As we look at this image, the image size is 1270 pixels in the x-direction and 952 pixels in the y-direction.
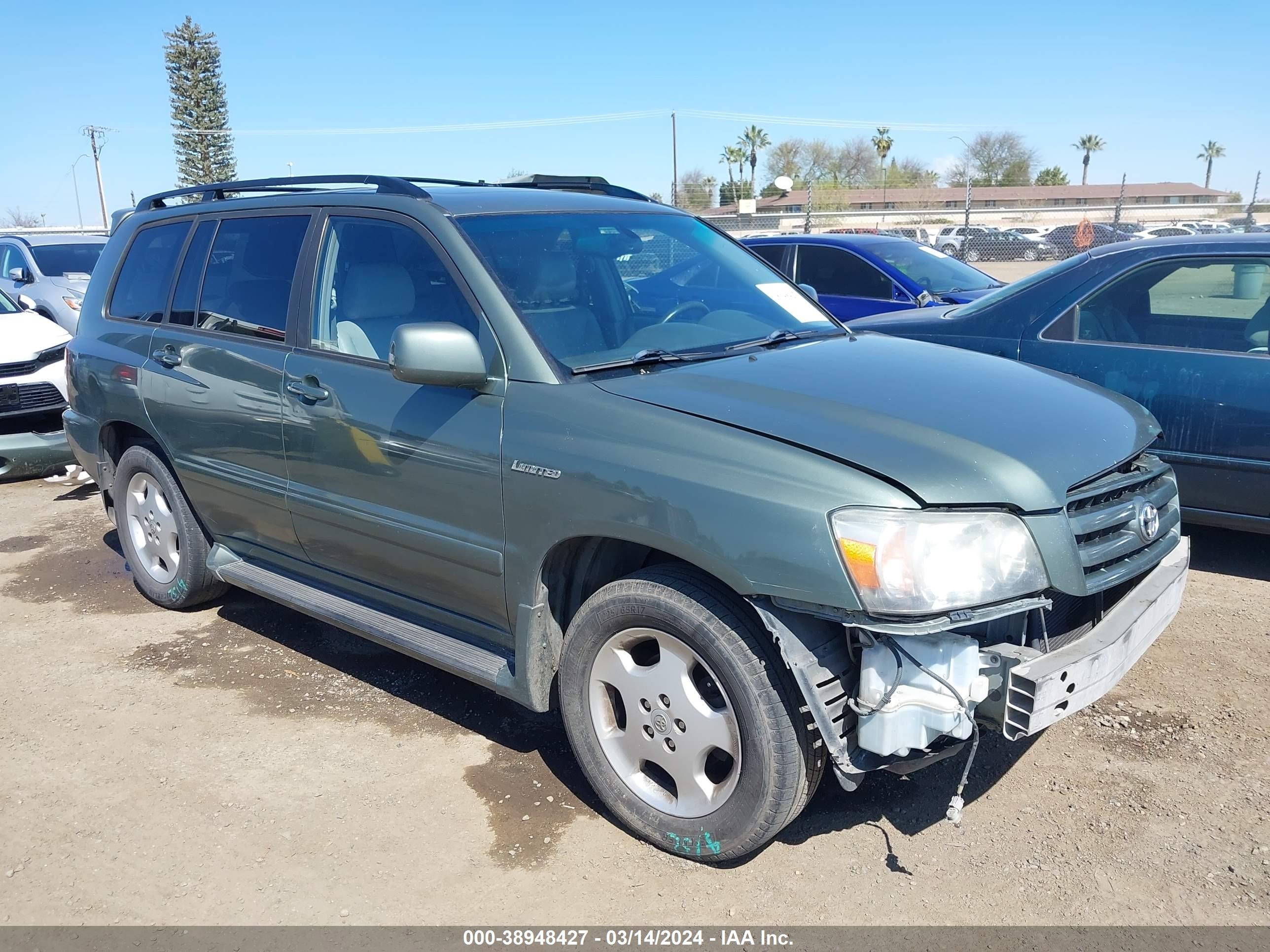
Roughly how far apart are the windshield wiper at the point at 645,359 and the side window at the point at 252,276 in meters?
1.46

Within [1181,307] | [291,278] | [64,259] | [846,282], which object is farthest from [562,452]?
[64,259]

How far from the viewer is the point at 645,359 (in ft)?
10.5

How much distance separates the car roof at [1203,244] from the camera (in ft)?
16.3

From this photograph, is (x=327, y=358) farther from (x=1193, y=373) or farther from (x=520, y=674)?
(x=1193, y=373)

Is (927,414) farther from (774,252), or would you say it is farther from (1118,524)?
(774,252)

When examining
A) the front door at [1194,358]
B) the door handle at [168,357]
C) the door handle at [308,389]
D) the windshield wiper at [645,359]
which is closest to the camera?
the windshield wiper at [645,359]

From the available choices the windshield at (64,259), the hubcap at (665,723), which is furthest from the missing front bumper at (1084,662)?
A: the windshield at (64,259)

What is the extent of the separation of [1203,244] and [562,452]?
3.91 m

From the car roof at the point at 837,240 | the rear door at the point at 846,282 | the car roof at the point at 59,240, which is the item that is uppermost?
the car roof at the point at 59,240

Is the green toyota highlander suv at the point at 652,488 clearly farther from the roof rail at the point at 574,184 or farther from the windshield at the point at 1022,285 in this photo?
the windshield at the point at 1022,285

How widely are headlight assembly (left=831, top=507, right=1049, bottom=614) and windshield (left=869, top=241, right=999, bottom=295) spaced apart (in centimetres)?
684

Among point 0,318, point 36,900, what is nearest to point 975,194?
point 0,318

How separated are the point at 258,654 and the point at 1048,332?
4241mm

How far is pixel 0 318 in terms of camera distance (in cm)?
830
